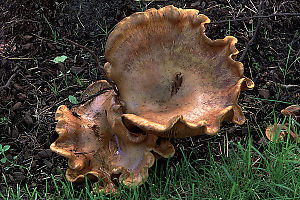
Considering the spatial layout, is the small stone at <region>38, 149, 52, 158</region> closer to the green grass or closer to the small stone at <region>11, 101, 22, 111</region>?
the green grass

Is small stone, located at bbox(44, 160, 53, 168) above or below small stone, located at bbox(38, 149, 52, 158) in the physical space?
below

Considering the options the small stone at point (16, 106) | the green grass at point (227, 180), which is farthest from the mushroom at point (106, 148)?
the small stone at point (16, 106)

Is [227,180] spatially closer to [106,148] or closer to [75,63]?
[106,148]

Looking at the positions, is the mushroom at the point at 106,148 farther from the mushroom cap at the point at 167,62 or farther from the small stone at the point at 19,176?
the small stone at the point at 19,176

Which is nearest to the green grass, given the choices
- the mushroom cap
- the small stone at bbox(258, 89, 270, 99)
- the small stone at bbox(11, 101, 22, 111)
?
the mushroom cap

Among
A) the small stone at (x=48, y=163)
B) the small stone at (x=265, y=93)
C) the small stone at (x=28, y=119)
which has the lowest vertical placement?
the small stone at (x=48, y=163)
